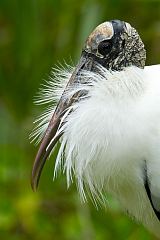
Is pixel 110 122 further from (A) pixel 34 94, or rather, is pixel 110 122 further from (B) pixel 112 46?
(A) pixel 34 94

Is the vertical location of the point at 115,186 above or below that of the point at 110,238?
above

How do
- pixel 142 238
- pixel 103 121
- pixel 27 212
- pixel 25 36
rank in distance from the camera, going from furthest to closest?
pixel 25 36 < pixel 27 212 < pixel 142 238 < pixel 103 121

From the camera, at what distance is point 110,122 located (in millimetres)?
2852

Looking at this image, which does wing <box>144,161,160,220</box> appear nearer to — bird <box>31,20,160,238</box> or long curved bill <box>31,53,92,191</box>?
bird <box>31,20,160,238</box>

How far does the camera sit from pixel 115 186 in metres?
2.97

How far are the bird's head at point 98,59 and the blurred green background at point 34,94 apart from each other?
0.69 metres

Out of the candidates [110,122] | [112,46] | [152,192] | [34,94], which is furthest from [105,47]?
[34,94]

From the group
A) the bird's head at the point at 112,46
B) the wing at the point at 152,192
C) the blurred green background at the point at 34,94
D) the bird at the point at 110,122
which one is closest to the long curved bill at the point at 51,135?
the bird at the point at 110,122

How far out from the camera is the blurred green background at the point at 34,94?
12.2 ft

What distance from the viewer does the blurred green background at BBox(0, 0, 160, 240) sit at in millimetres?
3721

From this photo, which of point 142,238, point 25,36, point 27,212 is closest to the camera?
point 142,238

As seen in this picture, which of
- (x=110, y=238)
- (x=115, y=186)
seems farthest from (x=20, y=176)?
(x=115, y=186)

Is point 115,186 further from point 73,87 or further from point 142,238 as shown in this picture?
point 142,238

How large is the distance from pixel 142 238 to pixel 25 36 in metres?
1.02
